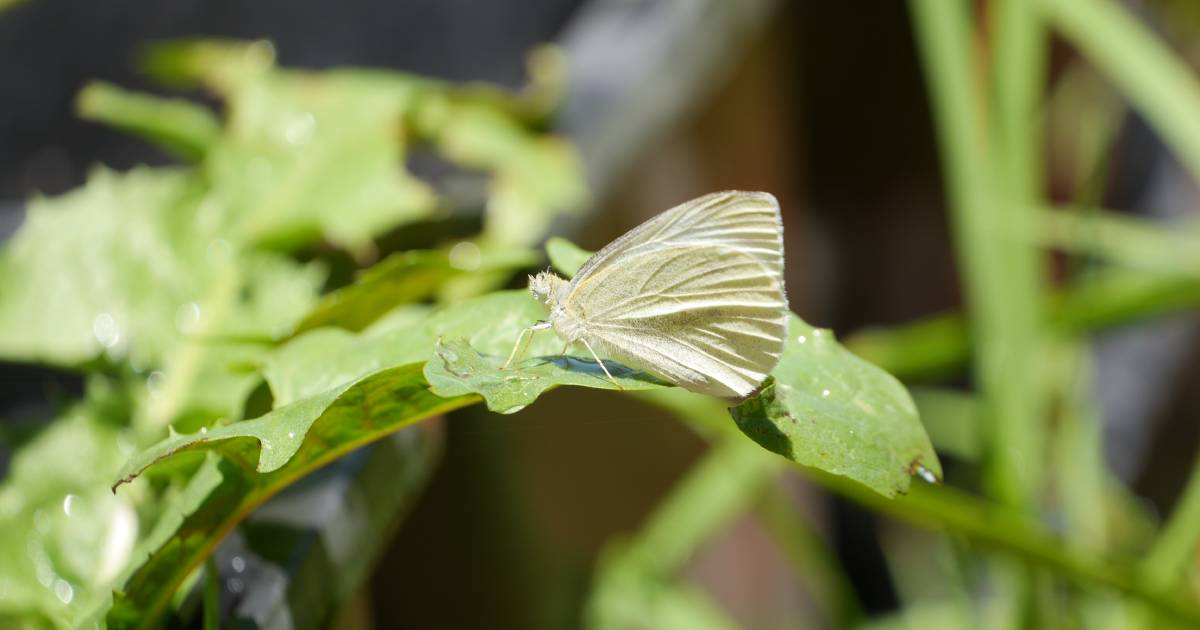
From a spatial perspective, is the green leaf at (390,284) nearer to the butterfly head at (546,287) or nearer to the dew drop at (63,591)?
the butterfly head at (546,287)

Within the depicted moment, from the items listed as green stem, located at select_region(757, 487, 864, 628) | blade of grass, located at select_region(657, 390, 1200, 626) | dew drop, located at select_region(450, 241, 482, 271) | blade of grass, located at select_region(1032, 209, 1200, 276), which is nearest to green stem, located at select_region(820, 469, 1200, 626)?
blade of grass, located at select_region(657, 390, 1200, 626)

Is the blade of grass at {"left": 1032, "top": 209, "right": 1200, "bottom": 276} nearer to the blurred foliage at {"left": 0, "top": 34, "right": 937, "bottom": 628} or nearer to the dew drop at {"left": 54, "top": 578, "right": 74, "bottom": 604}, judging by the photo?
the blurred foliage at {"left": 0, "top": 34, "right": 937, "bottom": 628}

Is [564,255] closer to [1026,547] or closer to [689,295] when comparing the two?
[689,295]

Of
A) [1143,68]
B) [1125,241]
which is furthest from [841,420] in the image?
[1125,241]

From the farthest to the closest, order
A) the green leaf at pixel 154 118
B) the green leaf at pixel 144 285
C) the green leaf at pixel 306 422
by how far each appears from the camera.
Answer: the green leaf at pixel 154 118
the green leaf at pixel 144 285
the green leaf at pixel 306 422

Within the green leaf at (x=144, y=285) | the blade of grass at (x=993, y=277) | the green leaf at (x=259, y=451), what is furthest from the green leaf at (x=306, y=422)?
the blade of grass at (x=993, y=277)

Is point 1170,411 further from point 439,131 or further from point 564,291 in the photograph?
point 564,291

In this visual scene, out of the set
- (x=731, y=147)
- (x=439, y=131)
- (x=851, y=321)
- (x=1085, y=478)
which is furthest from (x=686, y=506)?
(x=851, y=321)
